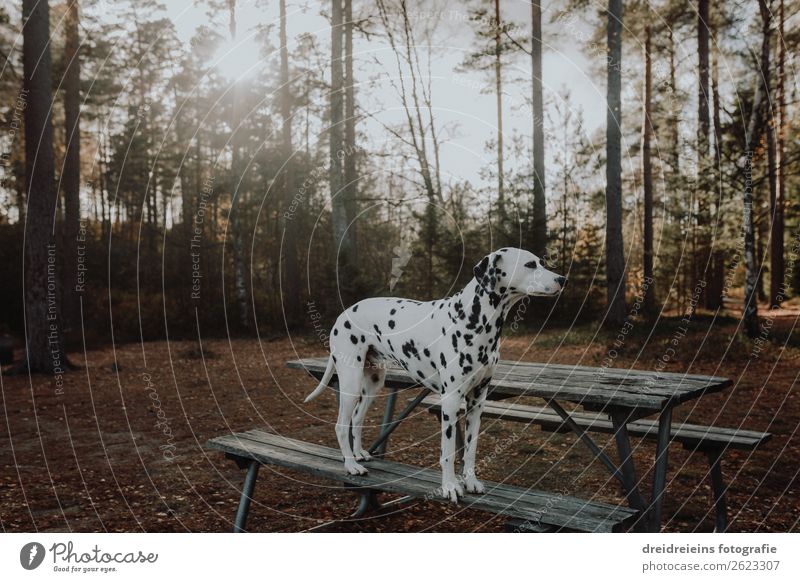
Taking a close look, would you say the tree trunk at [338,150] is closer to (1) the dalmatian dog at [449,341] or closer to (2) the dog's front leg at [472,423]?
(1) the dalmatian dog at [449,341]

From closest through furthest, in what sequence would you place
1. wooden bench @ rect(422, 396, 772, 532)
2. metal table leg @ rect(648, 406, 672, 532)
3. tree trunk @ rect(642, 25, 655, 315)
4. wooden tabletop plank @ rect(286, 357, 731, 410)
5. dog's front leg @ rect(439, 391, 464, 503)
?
dog's front leg @ rect(439, 391, 464, 503) → wooden tabletop plank @ rect(286, 357, 731, 410) → metal table leg @ rect(648, 406, 672, 532) → wooden bench @ rect(422, 396, 772, 532) → tree trunk @ rect(642, 25, 655, 315)

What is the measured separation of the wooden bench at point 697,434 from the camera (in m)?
4.45

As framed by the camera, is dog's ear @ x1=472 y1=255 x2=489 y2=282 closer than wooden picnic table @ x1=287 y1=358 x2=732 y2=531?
Yes

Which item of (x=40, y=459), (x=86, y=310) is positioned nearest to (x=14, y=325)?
(x=86, y=310)

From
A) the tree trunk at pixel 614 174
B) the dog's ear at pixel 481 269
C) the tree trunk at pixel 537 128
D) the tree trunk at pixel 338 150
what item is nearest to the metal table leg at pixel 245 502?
the dog's ear at pixel 481 269

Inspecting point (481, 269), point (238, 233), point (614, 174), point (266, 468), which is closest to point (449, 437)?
point (481, 269)

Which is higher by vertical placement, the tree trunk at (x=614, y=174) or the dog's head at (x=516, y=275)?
the tree trunk at (x=614, y=174)

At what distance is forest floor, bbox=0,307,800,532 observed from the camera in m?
5.16

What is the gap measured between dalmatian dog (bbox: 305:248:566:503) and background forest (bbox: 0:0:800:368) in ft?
11.5

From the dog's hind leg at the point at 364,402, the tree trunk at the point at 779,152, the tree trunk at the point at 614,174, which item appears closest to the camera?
the dog's hind leg at the point at 364,402

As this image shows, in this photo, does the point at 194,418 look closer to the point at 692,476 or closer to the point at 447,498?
the point at 447,498

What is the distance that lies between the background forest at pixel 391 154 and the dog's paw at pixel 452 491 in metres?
4.02

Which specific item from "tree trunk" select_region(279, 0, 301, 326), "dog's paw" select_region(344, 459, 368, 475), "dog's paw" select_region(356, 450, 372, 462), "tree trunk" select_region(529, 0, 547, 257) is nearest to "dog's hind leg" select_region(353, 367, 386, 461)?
"dog's paw" select_region(356, 450, 372, 462)

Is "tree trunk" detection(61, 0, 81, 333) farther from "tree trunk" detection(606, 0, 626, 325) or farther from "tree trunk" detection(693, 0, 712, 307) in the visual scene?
"tree trunk" detection(693, 0, 712, 307)
